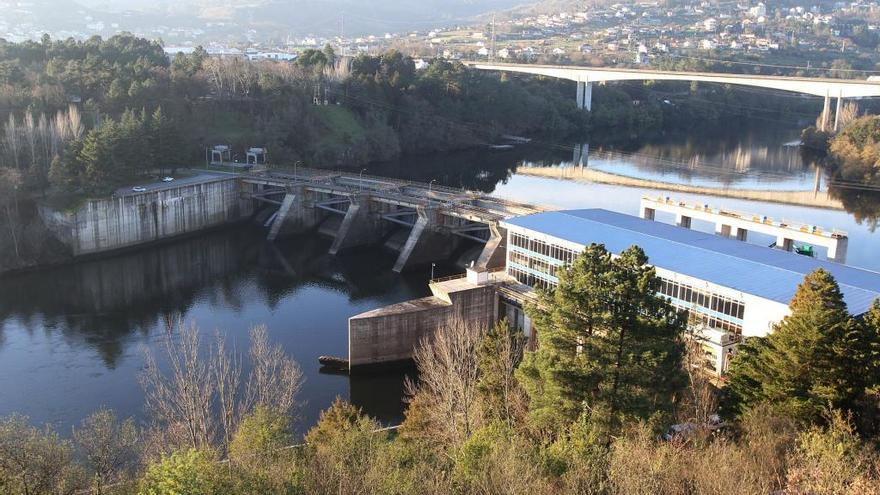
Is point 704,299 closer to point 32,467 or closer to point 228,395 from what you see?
point 228,395

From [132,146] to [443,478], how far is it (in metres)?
38.9

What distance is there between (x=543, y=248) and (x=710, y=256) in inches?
260

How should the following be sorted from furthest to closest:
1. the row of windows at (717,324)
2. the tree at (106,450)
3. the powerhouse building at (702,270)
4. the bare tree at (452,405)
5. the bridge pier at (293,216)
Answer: the bridge pier at (293,216), the row of windows at (717,324), the powerhouse building at (702,270), the bare tree at (452,405), the tree at (106,450)

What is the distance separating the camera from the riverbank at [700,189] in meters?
55.8

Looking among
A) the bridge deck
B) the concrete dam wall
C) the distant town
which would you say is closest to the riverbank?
the bridge deck

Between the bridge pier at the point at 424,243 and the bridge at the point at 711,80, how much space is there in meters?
54.2

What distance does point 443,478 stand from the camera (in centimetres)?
1401

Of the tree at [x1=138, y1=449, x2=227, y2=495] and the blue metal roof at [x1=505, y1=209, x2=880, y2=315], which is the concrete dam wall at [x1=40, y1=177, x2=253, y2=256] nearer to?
the blue metal roof at [x1=505, y1=209, x2=880, y2=315]

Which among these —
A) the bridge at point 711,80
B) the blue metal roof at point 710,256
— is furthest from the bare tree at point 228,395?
the bridge at point 711,80

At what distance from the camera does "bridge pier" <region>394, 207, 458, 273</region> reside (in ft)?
140

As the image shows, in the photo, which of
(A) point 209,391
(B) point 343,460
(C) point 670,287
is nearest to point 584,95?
(C) point 670,287

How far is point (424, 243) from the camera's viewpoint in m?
43.3

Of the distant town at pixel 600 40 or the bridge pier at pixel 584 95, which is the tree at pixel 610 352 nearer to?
the bridge pier at pixel 584 95

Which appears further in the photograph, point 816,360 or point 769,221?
point 769,221
